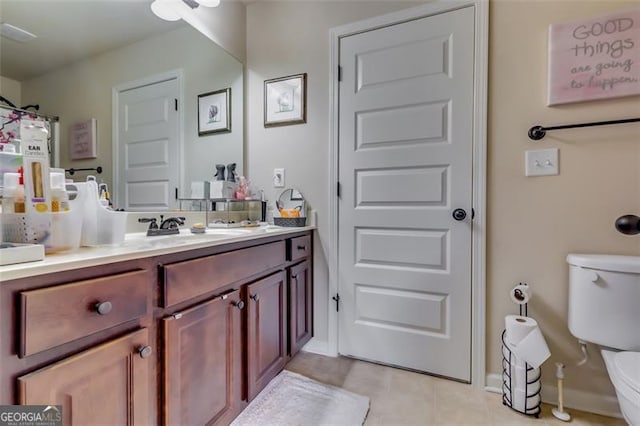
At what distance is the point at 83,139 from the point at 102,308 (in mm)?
818

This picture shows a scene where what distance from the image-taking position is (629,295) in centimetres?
116

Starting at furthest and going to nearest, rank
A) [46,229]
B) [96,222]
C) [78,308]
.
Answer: [96,222] → [46,229] → [78,308]

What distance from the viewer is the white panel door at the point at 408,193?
1543 mm

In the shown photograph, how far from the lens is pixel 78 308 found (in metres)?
0.67

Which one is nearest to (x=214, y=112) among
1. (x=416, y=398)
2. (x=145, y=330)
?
(x=145, y=330)

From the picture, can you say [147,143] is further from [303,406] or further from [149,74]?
[303,406]

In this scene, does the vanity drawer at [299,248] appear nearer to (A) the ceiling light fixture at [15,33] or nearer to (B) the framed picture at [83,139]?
(B) the framed picture at [83,139]

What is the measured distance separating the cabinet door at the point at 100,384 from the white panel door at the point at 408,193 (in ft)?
3.93

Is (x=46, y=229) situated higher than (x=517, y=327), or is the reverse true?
(x=46, y=229)

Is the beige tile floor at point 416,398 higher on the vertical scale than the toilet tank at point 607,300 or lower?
lower

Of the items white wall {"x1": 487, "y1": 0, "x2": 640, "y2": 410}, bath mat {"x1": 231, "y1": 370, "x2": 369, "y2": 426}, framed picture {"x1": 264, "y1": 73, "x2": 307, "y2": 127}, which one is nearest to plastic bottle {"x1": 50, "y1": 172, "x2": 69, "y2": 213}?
bath mat {"x1": 231, "y1": 370, "x2": 369, "y2": 426}

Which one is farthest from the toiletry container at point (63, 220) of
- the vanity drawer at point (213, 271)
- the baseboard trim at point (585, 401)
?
the baseboard trim at point (585, 401)

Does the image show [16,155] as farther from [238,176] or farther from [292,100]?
[292,100]

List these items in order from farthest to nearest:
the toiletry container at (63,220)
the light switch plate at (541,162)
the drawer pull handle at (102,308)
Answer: the light switch plate at (541,162)
the toiletry container at (63,220)
the drawer pull handle at (102,308)
